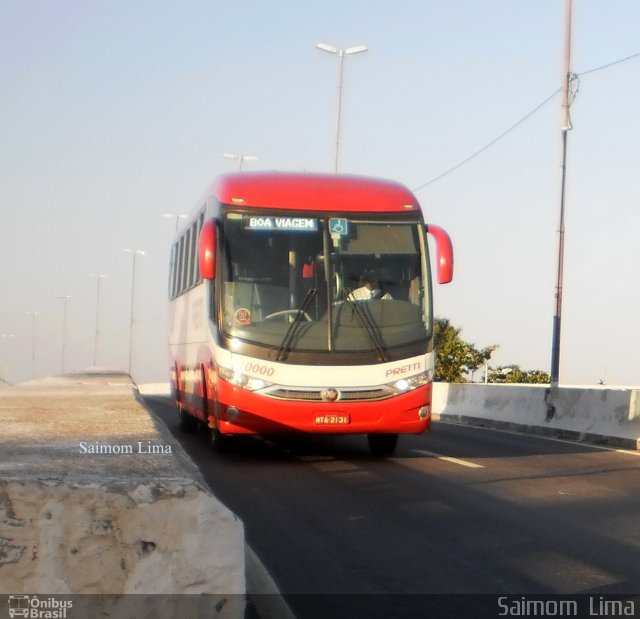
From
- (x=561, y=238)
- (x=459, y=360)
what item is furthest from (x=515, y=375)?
(x=561, y=238)

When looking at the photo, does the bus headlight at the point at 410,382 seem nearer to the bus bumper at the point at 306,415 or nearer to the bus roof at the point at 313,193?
the bus bumper at the point at 306,415

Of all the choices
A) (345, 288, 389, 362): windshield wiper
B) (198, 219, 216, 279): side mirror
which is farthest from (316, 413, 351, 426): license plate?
(198, 219, 216, 279): side mirror

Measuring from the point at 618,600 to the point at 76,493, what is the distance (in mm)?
3459

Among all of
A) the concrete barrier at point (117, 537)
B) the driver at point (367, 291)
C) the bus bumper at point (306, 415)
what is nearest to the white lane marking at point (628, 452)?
the bus bumper at point (306, 415)

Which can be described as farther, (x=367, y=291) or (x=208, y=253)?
(x=367, y=291)

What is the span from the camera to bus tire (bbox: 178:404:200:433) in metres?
22.1

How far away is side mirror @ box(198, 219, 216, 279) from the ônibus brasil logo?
36.0 ft

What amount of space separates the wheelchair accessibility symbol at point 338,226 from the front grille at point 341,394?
1982 mm

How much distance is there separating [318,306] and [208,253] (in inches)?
58.0

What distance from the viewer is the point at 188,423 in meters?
22.4

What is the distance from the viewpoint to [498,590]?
699 cm

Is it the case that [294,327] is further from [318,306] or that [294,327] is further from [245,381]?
[245,381]

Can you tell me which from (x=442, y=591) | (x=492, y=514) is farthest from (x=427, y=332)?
(x=442, y=591)

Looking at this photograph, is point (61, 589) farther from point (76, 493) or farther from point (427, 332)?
point (427, 332)
